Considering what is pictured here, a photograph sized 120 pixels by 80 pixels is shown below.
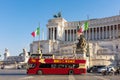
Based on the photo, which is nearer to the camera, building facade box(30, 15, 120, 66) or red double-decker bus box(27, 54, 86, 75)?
red double-decker bus box(27, 54, 86, 75)

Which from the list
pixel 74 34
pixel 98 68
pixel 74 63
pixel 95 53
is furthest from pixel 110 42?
pixel 74 63

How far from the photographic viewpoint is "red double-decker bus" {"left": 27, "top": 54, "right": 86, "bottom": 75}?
41656 millimetres

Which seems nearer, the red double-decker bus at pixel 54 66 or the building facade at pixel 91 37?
the red double-decker bus at pixel 54 66

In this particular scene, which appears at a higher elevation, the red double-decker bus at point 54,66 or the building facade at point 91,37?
the building facade at point 91,37

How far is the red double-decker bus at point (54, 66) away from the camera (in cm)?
4166

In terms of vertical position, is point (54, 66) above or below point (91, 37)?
Result: below

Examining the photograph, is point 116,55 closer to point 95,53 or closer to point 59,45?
point 95,53

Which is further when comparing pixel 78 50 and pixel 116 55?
pixel 116 55

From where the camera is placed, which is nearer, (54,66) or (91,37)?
(54,66)

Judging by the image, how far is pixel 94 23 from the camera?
10694cm

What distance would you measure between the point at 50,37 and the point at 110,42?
28.5 m

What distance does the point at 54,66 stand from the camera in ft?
139

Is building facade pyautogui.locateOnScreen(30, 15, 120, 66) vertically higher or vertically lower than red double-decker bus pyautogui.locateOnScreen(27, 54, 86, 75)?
higher

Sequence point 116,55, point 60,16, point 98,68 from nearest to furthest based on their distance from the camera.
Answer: point 98,68 → point 116,55 → point 60,16
